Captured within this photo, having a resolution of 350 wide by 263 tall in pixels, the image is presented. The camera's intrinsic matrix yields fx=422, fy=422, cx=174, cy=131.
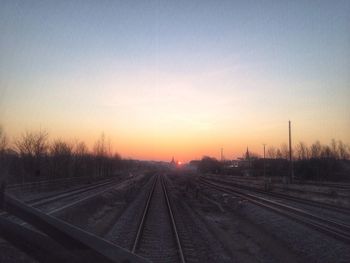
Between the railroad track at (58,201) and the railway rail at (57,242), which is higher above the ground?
the railway rail at (57,242)

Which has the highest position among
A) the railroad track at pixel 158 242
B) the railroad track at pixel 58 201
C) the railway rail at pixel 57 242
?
the railway rail at pixel 57 242

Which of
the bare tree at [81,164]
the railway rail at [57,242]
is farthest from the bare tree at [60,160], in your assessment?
the railway rail at [57,242]

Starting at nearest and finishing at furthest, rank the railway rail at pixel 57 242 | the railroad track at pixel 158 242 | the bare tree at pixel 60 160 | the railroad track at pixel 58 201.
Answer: the railway rail at pixel 57 242 < the railroad track at pixel 158 242 < the railroad track at pixel 58 201 < the bare tree at pixel 60 160

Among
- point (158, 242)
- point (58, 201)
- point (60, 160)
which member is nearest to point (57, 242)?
point (158, 242)

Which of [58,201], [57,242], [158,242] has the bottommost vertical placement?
[158,242]

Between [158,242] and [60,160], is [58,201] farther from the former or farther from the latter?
[60,160]

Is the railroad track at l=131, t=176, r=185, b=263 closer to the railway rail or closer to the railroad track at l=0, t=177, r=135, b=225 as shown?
the railroad track at l=0, t=177, r=135, b=225

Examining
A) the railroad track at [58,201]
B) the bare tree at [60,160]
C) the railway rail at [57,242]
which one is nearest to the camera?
the railway rail at [57,242]

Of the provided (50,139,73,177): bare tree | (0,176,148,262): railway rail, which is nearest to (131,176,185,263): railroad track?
(0,176,148,262): railway rail

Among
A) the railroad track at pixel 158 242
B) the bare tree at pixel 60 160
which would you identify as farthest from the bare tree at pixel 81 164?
the railroad track at pixel 158 242

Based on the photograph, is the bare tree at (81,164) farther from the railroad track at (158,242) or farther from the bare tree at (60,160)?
the railroad track at (158,242)

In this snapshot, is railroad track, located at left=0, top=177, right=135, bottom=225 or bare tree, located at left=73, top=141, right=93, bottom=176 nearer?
railroad track, located at left=0, top=177, right=135, bottom=225

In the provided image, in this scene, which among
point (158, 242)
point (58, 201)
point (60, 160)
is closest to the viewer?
point (158, 242)

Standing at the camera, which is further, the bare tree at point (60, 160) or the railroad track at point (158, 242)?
the bare tree at point (60, 160)
